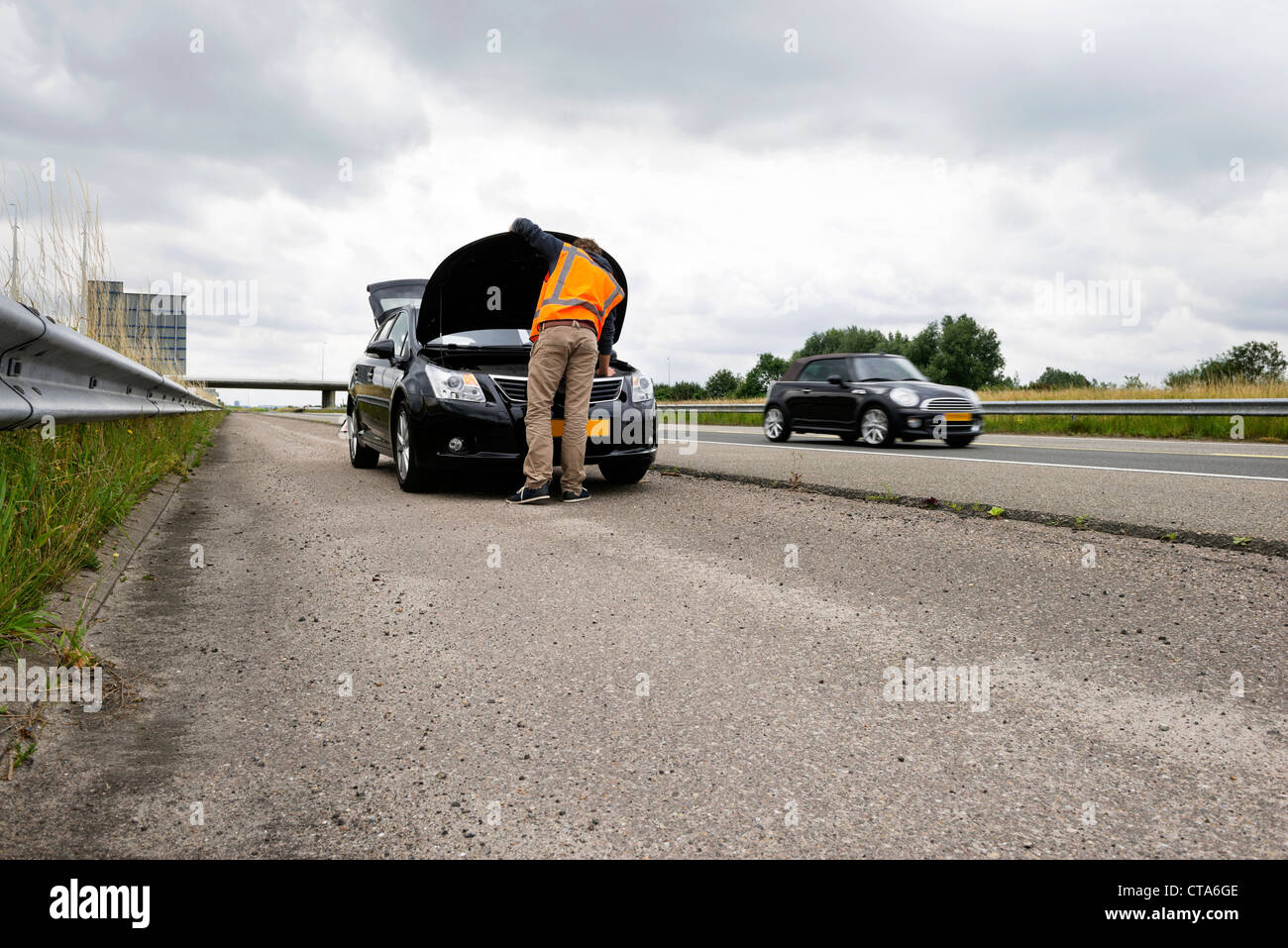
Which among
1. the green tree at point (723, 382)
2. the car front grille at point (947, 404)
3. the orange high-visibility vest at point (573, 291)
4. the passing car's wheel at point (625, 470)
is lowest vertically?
the passing car's wheel at point (625, 470)

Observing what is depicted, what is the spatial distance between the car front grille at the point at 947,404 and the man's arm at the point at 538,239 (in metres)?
8.96

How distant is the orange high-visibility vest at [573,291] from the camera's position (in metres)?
7.17

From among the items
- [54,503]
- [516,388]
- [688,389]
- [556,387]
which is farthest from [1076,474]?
[688,389]

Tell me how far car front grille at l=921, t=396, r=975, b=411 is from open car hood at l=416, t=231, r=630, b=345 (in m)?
7.91

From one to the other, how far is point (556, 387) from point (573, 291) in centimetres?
80

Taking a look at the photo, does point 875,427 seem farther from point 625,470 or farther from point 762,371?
point 762,371

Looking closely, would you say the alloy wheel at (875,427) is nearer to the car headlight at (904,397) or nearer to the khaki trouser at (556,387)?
the car headlight at (904,397)

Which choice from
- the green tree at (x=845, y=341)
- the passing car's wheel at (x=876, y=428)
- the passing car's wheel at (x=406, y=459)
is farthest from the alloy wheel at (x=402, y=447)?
the green tree at (x=845, y=341)

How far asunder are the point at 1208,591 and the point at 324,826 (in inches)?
154

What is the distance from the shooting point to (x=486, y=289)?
845cm

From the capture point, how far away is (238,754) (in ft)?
8.05

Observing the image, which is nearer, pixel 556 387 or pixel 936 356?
pixel 556 387
